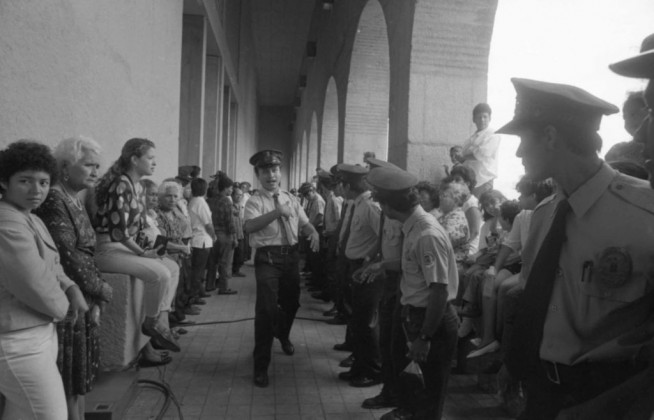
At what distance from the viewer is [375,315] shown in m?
4.62

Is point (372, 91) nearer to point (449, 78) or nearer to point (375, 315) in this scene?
point (449, 78)

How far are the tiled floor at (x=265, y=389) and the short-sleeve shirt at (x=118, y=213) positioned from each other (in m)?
1.41

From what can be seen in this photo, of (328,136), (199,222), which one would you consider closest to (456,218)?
(199,222)

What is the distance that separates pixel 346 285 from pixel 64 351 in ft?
11.4

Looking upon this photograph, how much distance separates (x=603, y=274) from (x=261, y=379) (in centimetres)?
351

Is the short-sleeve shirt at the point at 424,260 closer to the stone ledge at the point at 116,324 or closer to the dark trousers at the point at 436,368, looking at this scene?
the dark trousers at the point at 436,368

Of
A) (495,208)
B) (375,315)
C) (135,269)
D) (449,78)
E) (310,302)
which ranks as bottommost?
(310,302)

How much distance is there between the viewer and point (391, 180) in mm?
3449

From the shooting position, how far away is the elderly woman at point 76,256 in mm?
2613

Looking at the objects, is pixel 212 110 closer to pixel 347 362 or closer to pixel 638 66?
pixel 347 362

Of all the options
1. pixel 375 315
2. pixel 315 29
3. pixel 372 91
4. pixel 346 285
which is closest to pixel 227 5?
pixel 315 29

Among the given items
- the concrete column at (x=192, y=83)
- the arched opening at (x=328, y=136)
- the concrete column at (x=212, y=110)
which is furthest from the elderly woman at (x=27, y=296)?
the arched opening at (x=328, y=136)

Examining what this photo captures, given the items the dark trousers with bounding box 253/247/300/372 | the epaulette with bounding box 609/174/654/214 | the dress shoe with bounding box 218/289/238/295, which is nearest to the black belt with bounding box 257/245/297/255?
the dark trousers with bounding box 253/247/300/372

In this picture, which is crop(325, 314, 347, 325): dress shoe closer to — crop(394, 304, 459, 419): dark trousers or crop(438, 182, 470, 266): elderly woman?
crop(438, 182, 470, 266): elderly woman
